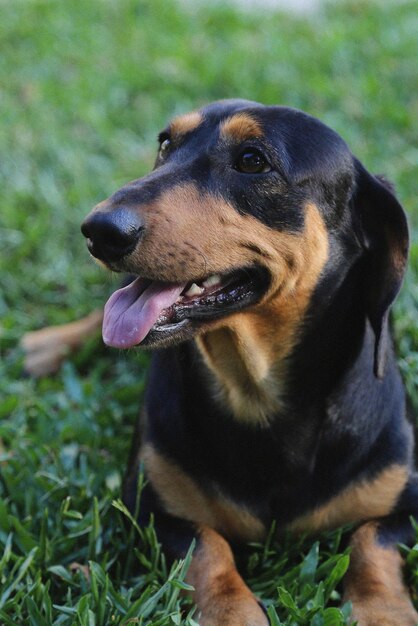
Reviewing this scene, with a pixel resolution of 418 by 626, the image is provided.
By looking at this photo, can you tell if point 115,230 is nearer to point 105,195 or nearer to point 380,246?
point 380,246

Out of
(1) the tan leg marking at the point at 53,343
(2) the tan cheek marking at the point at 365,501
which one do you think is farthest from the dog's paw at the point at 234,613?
(1) the tan leg marking at the point at 53,343

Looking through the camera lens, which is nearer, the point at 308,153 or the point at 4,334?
the point at 308,153

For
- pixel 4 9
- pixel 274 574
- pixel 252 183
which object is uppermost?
pixel 4 9

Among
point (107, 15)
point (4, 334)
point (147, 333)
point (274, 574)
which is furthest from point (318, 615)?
point (107, 15)

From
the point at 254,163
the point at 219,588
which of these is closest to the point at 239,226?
the point at 254,163

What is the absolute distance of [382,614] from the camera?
2961 mm

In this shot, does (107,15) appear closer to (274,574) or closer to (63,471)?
(63,471)

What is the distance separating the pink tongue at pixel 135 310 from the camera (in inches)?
113

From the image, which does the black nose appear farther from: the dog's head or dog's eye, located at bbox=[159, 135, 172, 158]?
dog's eye, located at bbox=[159, 135, 172, 158]

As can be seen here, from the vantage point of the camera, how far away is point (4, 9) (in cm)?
952

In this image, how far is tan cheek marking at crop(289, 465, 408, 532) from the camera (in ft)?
10.8

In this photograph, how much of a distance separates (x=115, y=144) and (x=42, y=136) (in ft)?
2.06

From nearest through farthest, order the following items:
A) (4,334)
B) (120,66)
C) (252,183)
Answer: (252,183) < (4,334) < (120,66)

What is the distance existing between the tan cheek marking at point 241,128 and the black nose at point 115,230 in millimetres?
600
